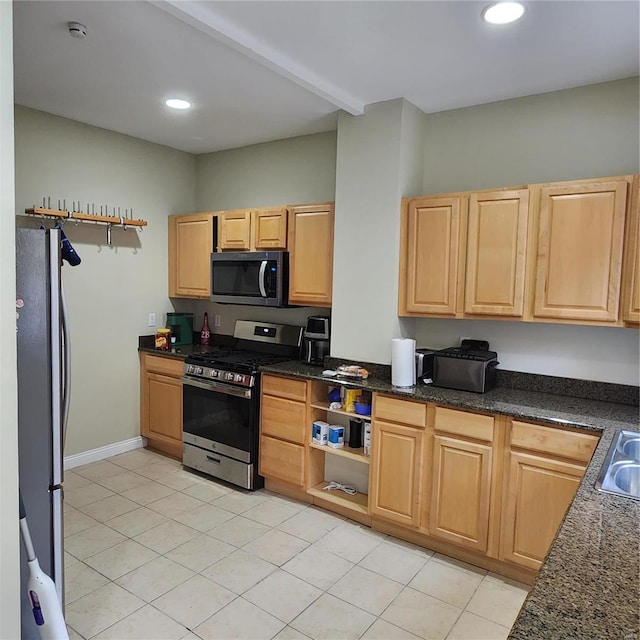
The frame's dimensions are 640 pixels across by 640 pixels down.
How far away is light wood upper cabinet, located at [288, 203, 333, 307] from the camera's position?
3.51 meters

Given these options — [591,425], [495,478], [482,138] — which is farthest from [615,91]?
[495,478]

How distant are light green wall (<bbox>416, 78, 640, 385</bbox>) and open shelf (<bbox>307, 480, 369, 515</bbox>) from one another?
1136 millimetres

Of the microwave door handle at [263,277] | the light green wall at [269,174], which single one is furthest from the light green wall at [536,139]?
the microwave door handle at [263,277]

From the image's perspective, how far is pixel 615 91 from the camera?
2705 millimetres

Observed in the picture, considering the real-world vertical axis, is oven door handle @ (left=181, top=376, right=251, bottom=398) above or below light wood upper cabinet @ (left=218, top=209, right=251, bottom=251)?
below

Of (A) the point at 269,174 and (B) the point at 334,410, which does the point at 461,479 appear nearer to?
(B) the point at 334,410

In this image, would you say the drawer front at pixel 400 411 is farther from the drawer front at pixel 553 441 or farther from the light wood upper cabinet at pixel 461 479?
the drawer front at pixel 553 441

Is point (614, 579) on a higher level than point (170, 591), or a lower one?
higher

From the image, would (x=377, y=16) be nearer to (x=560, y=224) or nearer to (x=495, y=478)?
(x=560, y=224)

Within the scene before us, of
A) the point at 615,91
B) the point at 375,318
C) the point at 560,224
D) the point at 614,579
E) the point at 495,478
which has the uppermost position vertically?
the point at 615,91

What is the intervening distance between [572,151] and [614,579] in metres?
2.47

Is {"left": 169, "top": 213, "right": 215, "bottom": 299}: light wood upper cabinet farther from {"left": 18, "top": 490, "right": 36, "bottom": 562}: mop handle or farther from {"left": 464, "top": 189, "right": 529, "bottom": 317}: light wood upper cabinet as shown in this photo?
{"left": 18, "top": 490, "right": 36, "bottom": 562}: mop handle

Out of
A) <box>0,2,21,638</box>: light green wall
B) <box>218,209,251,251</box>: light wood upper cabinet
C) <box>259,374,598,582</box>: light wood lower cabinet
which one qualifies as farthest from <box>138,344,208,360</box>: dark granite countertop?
<box>0,2,21,638</box>: light green wall

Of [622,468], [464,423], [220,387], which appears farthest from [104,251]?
[622,468]
